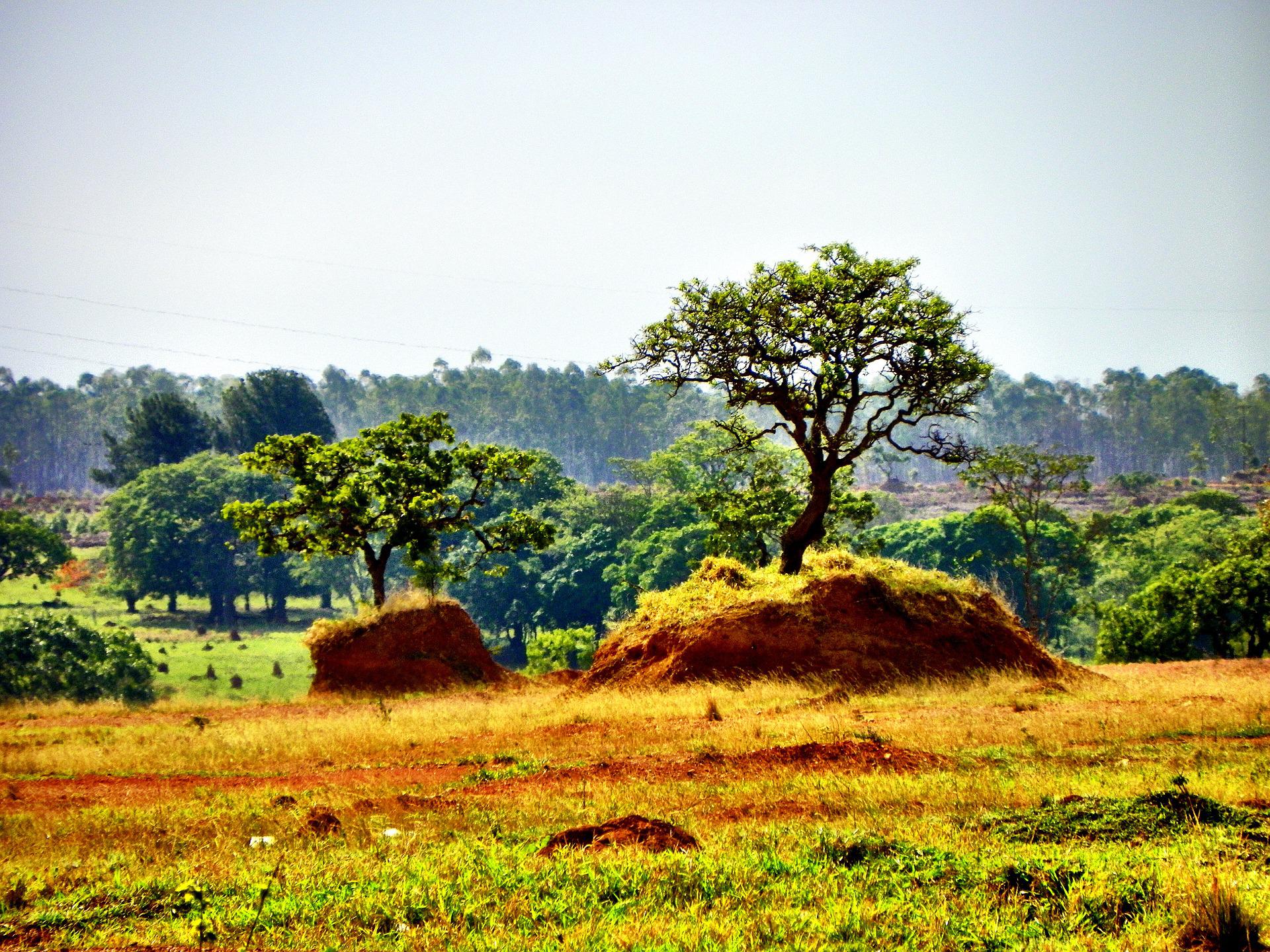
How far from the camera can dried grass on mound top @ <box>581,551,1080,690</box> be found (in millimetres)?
19094

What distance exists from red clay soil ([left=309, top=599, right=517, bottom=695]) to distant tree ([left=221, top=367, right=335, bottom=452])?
248ft

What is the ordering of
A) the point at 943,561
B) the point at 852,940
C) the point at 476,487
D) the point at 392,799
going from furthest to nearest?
the point at 943,561 → the point at 476,487 → the point at 392,799 → the point at 852,940

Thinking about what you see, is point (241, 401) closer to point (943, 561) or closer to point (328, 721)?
point (943, 561)

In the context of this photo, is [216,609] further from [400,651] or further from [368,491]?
[400,651]

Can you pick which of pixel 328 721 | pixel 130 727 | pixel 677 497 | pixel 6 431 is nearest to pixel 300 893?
pixel 328 721

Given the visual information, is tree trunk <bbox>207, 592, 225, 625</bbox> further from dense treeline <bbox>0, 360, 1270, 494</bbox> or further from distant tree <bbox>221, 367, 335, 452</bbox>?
dense treeline <bbox>0, 360, 1270, 494</bbox>

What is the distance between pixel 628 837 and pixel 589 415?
15561 centimetres

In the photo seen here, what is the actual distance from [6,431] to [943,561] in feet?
474

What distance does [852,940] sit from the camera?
17.8ft

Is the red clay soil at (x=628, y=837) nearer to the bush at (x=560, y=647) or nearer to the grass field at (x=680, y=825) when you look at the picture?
the grass field at (x=680, y=825)

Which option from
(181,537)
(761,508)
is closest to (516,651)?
(181,537)

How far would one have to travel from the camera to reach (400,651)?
2466 cm

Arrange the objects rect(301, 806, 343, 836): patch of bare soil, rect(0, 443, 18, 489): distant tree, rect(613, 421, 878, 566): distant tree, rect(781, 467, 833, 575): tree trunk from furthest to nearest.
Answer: rect(0, 443, 18, 489): distant tree < rect(613, 421, 878, 566): distant tree < rect(781, 467, 833, 575): tree trunk < rect(301, 806, 343, 836): patch of bare soil

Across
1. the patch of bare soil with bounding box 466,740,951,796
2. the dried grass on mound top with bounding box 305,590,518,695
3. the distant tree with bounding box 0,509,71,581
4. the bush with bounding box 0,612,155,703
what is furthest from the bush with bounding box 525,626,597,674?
the patch of bare soil with bounding box 466,740,951,796
